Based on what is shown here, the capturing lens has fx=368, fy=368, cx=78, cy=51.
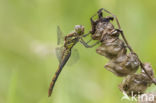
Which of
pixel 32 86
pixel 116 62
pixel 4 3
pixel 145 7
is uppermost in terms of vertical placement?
pixel 116 62

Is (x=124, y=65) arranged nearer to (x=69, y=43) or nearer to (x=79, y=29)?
(x=79, y=29)

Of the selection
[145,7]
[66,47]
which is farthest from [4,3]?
[66,47]

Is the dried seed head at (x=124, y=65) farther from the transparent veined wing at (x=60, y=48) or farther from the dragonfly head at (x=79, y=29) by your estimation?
the transparent veined wing at (x=60, y=48)

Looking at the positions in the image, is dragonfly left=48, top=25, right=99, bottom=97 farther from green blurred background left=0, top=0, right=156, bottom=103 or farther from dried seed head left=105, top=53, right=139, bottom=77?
dried seed head left=105, top=53, right=139, bottom=77

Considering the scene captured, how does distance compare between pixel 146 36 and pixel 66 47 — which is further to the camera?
pixel 146 36

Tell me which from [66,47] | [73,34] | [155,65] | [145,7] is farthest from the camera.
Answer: [145,7]

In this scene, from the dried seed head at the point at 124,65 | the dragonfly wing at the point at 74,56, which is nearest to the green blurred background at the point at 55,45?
the dragonfly wing at the point at 74,56

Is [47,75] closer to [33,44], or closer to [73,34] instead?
[33,44]
